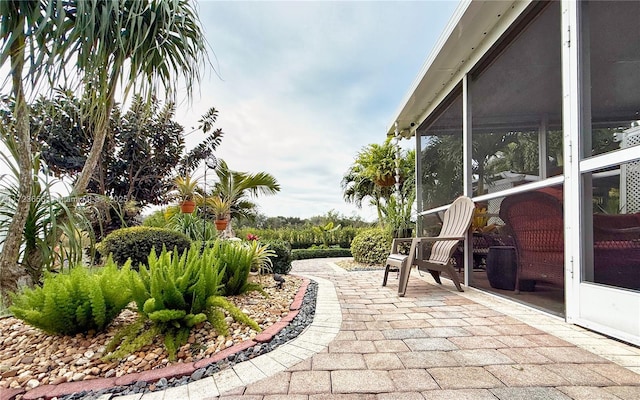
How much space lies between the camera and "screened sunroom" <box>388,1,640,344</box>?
6.29 feet

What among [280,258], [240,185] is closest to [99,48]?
[280,258]

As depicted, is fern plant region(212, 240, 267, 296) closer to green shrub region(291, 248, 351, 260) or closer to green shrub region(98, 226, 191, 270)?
green shrub region(98, 226, 191, 270)

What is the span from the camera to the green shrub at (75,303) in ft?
5.61

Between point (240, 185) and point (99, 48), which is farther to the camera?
point (240, 185)

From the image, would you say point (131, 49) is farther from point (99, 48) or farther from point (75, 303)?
point (75, 303)

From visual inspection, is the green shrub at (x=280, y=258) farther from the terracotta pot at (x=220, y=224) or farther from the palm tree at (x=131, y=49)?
the palm tree at (x=131, y=49)

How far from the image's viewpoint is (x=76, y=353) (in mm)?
1730

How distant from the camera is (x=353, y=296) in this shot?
10.8ft

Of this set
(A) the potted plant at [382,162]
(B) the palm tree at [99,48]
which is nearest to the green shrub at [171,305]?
(B) the palm tree at [99,48]

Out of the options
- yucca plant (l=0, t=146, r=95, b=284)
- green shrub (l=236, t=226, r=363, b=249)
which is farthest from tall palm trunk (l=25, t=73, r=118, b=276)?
green shrub (l=236, t=226, r=363, b=249)

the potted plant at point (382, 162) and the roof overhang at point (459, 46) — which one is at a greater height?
the roof overhang at point (459, 46)

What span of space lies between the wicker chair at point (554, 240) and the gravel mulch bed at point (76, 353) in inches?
94.6

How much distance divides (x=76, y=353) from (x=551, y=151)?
3725 mm

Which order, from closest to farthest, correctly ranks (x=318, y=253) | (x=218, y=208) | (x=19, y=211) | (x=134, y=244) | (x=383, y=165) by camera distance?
(x=19, y=211), (x=134, y=244), (x=218, y=208), (x=383, y=165), (x=318, y=253)
